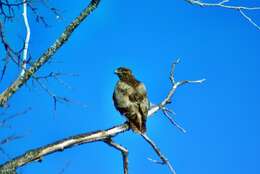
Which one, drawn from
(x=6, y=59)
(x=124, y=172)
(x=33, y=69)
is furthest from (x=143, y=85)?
(x=6, y=59)

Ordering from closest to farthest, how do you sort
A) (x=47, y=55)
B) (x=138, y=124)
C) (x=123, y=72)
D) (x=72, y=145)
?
(x=72, y=145) < (x=47, y=55) < (x=138, y=124) < (x=123, y=72)

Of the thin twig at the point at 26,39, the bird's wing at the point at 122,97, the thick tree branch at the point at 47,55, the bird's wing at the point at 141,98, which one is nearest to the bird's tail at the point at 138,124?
the bird's wing at the point at 141,98

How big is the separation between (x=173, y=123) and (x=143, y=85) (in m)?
0.97

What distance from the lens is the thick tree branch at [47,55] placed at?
596 cm

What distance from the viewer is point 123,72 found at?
8.60 m

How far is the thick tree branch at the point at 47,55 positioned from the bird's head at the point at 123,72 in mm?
2080

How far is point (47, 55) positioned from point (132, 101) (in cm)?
168

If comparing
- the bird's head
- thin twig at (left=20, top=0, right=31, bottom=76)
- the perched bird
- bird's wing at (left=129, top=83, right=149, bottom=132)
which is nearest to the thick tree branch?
thin twig at (left=20, top=0, right=31, bottom=76)

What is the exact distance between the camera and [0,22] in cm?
587

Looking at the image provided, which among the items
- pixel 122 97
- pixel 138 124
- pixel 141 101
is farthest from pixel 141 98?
pixel 138 124

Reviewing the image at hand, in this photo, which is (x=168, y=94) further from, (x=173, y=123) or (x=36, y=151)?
(x=36, y=151)

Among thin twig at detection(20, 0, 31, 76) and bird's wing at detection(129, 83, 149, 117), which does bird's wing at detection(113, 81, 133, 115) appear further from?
thin twig at detection(20, 0, 31, 76)

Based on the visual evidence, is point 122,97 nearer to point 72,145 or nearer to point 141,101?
point 141,101

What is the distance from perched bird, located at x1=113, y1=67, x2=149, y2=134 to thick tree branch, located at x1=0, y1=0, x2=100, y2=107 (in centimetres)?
142
